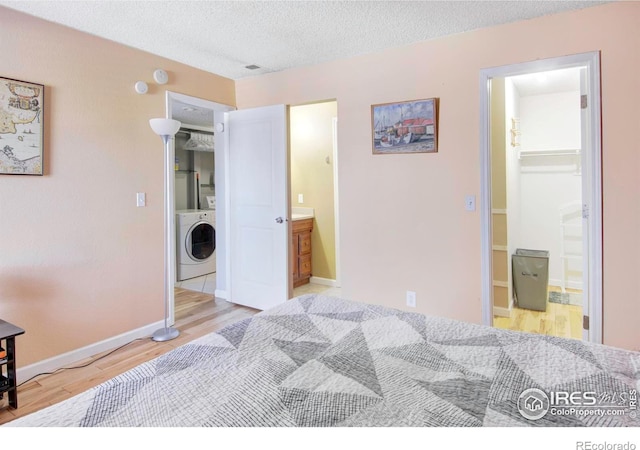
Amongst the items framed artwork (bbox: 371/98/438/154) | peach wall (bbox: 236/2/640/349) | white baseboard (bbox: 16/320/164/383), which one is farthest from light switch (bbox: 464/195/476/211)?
white baseboard (bbox: 16/320/164/383)

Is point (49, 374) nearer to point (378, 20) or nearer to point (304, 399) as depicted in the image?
point (304, 399)

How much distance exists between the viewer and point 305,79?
3.52 metres

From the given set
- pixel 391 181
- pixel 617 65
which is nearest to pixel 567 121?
pixel 617 65

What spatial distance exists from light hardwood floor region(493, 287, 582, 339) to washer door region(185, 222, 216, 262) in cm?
372

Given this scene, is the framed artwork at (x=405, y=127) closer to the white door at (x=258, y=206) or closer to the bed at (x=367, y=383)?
the white door at (x=258, y=206)

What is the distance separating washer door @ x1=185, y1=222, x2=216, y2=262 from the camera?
514 centimetres

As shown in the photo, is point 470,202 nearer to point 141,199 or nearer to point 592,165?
point 592,165

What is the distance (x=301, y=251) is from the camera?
15.5 feet

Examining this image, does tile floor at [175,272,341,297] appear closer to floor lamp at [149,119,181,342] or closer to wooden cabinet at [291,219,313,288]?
wooden cabinet at [291,219,313,288]

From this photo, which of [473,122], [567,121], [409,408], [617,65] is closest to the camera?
[409,408]

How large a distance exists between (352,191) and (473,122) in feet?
3.59

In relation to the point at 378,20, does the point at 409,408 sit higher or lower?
lower
